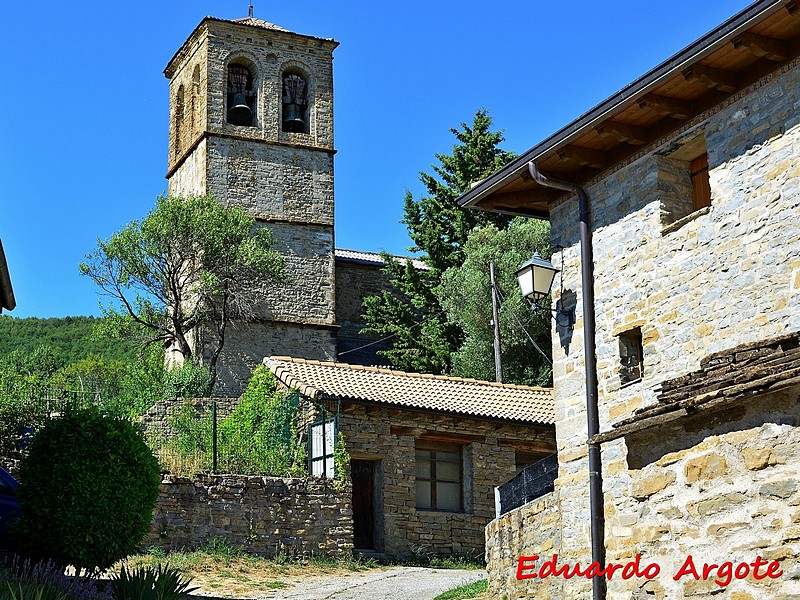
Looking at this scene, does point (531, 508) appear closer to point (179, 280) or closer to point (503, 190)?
point (503, 190)

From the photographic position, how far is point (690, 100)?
11336 mm

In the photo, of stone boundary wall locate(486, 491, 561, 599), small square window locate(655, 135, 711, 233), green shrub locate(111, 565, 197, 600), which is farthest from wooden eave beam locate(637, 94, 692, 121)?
green shrub locate(111, 565, 197, 600)

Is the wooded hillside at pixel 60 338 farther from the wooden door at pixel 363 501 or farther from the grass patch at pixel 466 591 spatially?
the grass patch at pixel 466 591

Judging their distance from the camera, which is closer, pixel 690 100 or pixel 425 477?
pixel 690 100

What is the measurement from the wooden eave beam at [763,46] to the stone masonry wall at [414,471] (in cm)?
1159

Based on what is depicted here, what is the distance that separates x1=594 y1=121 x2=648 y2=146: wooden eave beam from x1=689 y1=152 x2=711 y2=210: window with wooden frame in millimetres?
583

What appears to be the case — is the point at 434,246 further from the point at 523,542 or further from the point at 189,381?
the point at 523,542

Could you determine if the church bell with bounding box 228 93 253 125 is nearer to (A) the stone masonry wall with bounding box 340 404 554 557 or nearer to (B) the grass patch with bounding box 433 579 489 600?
(A) the stone masonry wall with bounding box 340 404 554 557

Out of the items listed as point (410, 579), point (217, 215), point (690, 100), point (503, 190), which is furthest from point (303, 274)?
point (690, 100)

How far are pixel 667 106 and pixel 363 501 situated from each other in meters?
11.3

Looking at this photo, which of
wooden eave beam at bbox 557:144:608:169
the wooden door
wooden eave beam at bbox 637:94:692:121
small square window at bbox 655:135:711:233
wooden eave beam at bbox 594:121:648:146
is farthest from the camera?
the wooden door

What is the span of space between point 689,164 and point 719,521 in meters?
4.23

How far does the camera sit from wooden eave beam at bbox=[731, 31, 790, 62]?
10211 millimetres

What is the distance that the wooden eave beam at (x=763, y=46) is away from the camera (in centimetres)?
1021
